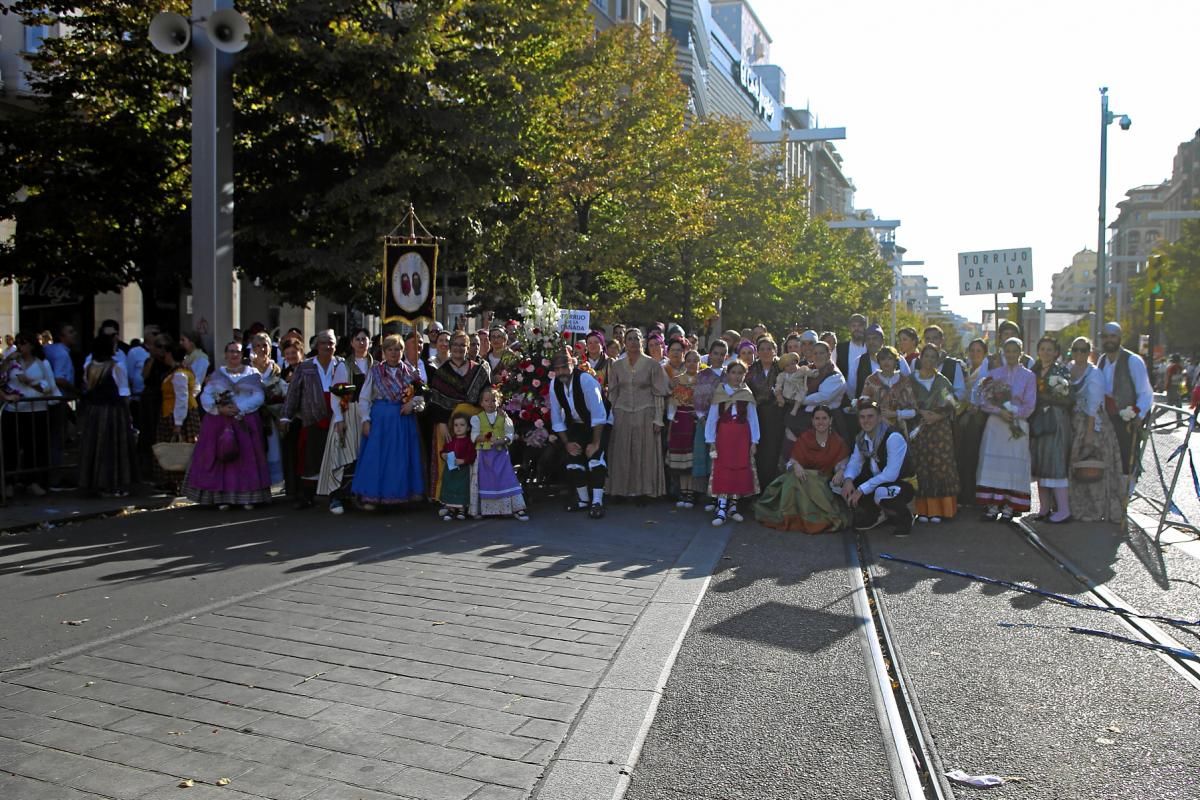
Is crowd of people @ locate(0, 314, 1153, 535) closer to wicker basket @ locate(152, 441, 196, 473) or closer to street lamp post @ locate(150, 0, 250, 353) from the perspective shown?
wicker basket @ locate(152, 441, 196, 473)

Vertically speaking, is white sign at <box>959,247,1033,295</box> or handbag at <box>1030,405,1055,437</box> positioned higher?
white sign at <box>959,247,1033,295</box>

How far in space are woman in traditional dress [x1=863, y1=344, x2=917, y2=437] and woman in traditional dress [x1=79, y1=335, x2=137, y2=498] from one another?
7990 millimetres

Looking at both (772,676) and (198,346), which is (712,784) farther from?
(198,346)

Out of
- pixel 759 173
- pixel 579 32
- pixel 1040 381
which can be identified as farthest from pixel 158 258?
pixel 759 173

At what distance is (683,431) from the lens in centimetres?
1184

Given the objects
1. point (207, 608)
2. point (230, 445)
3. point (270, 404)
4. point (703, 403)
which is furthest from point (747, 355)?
point (207, 608)

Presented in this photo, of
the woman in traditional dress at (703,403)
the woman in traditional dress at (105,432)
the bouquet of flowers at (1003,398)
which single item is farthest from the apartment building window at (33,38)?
the bouquet of flowers at (1003,398)

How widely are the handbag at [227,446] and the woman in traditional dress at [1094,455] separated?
27.7 ft

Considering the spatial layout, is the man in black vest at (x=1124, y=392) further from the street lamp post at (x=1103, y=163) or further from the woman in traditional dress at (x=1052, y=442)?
the street lamp post at (x=1103, y=163)

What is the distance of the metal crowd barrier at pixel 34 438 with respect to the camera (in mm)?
11516

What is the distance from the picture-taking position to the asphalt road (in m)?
6.52

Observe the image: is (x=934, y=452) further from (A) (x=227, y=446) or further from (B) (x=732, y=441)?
(A) (x=227, y=446)

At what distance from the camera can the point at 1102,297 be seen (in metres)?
32.6

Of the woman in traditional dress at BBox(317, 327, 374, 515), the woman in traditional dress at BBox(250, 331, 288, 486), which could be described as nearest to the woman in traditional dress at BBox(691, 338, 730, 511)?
the woman in traditional dress at BBox(317, 327, 374, 515)
